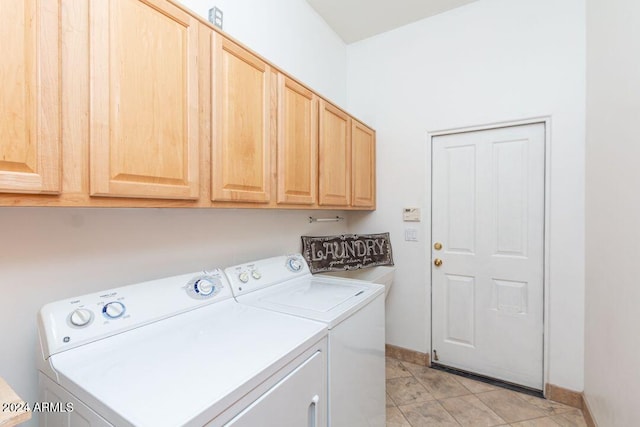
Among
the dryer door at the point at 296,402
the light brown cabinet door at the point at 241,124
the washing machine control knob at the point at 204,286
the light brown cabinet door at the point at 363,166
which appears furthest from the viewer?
the light brown cabinet door at the point at 363,166

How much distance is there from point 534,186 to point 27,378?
300 cm

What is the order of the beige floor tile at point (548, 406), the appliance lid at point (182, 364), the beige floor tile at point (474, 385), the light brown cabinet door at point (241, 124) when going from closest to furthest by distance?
the appliance lid at point (182, 364) → the light brown cabinet door at point (241, 124) → the beige floor tile at point (548, 406) → the beige floor tile at point (474, 385)

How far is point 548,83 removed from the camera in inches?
83.4

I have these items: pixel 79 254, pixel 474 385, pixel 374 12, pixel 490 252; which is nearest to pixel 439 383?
pixel 474 385

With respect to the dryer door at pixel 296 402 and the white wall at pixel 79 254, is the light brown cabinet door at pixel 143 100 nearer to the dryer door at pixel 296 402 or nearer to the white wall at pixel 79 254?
the white wall at pixel 79 254

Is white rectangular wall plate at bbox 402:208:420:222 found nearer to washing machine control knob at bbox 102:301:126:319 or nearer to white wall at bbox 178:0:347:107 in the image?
white wall at bbox 178:0:347:107

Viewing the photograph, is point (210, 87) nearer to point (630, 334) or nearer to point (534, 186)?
point (630, 334)

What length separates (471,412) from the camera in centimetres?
198

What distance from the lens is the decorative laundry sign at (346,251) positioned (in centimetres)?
230

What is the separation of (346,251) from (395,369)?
3.70 feet

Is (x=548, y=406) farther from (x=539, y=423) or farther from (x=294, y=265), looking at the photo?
(x=294, y=265)

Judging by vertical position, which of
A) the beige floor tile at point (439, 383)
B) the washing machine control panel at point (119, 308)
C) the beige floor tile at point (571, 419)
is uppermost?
the washing machine control panel at point (119, 308)

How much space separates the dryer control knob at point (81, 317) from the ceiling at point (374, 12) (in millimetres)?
2624

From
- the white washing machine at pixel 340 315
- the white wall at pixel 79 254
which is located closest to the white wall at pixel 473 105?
the white washing machine at pixel 340 315
